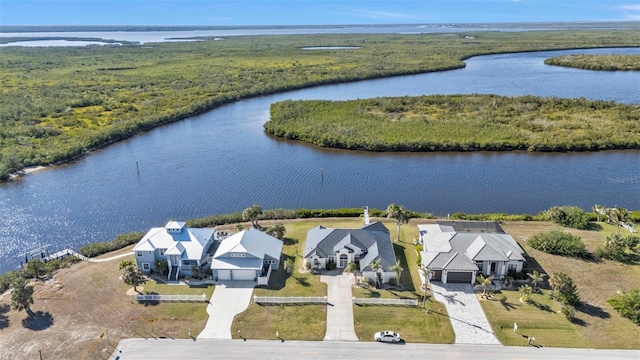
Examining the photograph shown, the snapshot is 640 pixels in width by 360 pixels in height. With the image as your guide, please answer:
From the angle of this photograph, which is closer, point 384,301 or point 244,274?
point 384,301

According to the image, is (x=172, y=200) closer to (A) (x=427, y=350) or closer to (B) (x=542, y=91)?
(A) (x=427, y=350)

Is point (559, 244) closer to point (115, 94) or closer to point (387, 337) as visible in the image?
point (387, 337)

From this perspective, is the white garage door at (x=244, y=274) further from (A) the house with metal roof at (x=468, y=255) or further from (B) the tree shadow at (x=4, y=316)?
(B) the tree shadow at (x=4, y=316)

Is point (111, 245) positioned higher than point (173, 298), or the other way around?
point (111, 245)

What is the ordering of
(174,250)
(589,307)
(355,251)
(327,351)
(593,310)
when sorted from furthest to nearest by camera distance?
(355,251), (174,250), (589,307), (593,310), (327,351)

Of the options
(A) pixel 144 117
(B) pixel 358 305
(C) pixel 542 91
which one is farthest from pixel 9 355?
(C) pixel 542 91

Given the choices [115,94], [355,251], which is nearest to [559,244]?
[355,251]
